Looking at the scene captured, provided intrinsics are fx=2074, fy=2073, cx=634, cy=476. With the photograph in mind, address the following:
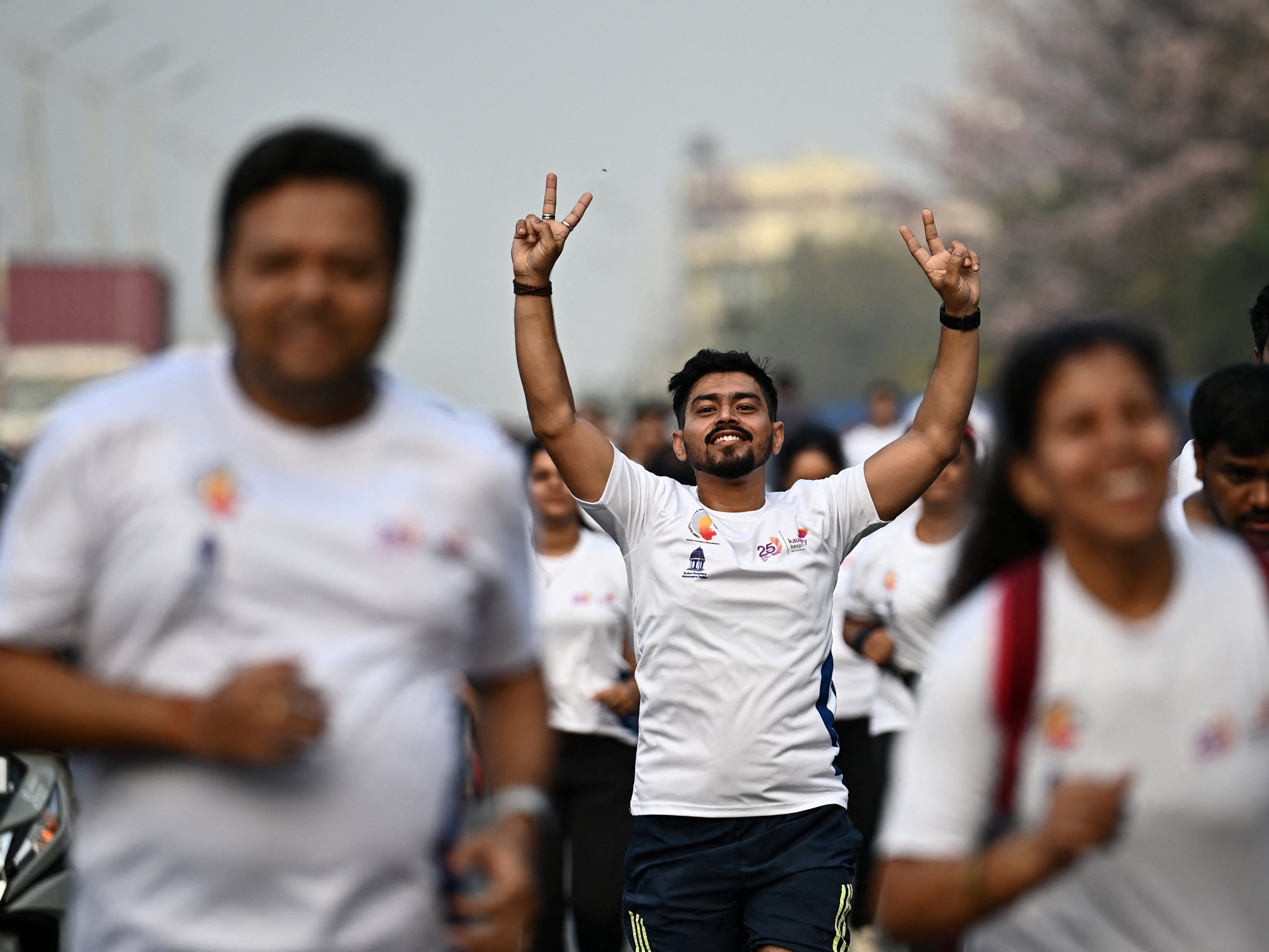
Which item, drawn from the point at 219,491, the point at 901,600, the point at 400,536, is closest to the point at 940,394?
the point at 901,600

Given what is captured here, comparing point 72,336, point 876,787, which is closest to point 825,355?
point 72,336

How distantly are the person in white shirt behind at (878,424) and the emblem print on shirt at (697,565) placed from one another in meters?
11.4

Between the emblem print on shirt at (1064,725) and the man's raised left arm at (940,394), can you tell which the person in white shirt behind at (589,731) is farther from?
the emblem print on shirt at (1064,725)

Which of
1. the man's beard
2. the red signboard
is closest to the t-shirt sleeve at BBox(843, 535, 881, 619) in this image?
the man's beard

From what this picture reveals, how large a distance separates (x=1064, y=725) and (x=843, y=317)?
99.4m

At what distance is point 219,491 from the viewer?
118 inches

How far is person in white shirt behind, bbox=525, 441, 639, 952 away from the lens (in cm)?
782

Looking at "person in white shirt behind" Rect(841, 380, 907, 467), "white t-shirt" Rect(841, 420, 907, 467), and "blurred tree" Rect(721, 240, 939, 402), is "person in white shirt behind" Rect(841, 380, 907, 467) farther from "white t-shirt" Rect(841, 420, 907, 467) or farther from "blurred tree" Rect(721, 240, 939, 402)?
"blurred tree" Rect(721, 240, 939, 402)

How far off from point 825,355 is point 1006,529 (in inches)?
3844

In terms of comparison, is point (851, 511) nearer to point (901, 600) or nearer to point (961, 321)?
point (961, 321)

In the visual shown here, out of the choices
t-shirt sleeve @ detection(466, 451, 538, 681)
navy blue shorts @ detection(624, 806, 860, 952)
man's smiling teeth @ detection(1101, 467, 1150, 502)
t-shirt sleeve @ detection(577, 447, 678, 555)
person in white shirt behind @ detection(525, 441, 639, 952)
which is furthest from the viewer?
person in white shirt behind @ detection(525, 441, 639, 952)

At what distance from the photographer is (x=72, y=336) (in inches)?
1505

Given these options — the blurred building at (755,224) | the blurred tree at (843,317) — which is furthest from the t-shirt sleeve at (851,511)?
the blurred building at (755,224)

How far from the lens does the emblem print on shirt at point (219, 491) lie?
2994 millimetres
